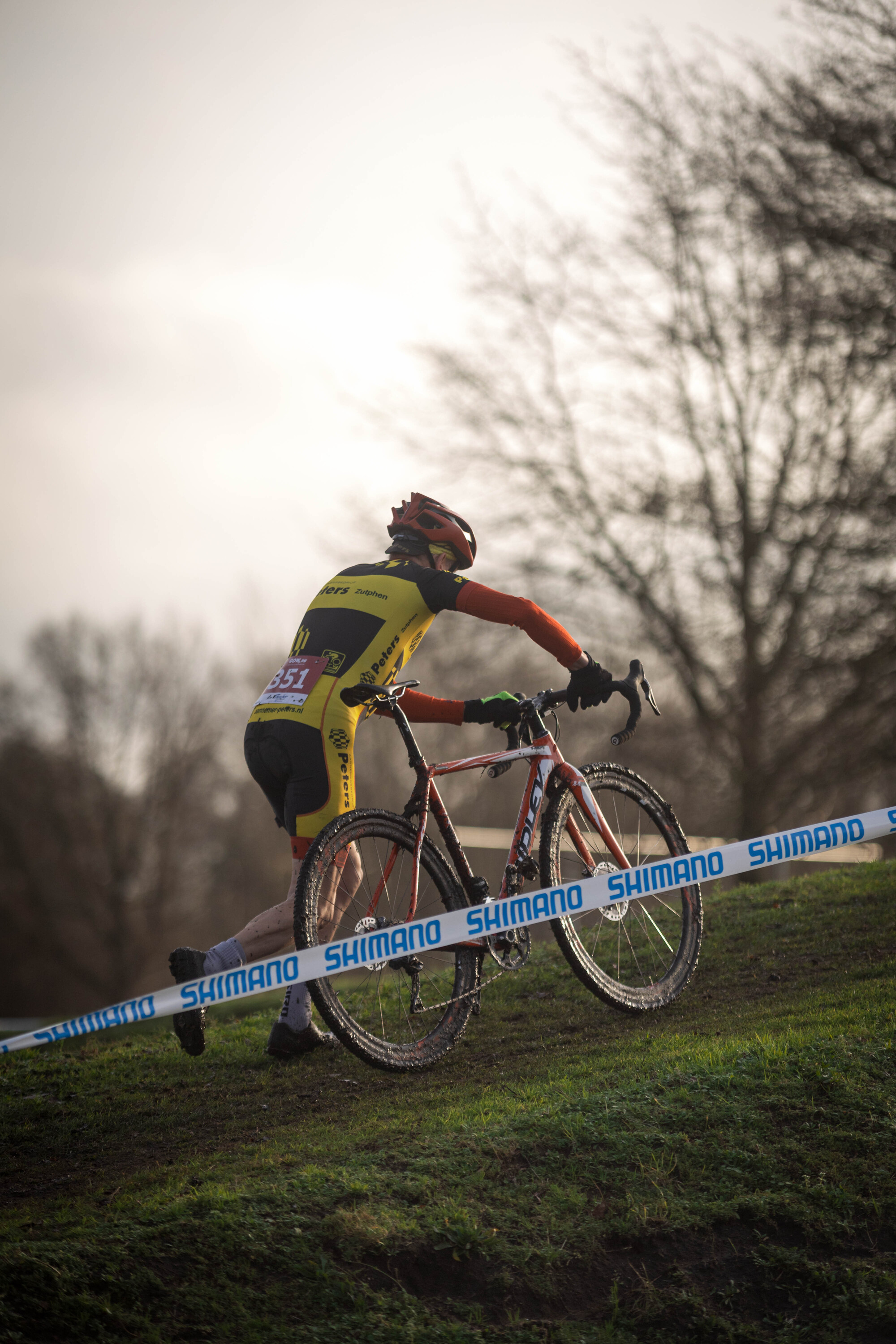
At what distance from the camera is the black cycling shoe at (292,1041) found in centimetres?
485

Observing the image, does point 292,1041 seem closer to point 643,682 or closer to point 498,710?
point 498,710

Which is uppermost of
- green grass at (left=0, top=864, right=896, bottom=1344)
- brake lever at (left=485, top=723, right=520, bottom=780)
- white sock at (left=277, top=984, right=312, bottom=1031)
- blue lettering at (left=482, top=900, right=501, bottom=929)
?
brake lever at (left=485, top=723, right=520, bottom=780)

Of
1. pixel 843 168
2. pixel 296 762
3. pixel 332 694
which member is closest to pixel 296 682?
pixel 332 694

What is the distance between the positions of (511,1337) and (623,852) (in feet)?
9.23

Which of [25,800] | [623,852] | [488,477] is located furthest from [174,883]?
[623,852]

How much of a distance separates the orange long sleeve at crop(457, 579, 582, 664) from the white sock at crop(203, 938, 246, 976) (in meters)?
1.62

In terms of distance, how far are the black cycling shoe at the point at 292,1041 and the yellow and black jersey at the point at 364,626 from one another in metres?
1.40

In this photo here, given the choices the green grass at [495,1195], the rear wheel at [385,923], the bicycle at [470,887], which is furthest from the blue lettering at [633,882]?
the rear wheel at [385,923]

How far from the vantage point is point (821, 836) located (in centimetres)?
511

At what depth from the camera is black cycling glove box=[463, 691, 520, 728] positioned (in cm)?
507

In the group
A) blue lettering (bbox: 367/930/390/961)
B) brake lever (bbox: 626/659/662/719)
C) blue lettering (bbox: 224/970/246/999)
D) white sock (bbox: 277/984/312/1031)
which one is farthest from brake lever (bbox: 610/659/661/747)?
blue lettering (bbox: 224/970/246/999)

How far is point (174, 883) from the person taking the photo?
1486 inches

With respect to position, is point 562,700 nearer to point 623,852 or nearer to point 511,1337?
point 623,852

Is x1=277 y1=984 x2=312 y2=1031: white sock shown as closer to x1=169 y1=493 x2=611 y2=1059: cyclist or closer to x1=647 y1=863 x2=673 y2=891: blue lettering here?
x1=169 y1=493 x2=611 y2=1059: cyclist
